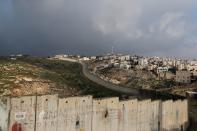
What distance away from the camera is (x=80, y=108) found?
31828 mm

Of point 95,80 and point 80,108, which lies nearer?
point 80,108

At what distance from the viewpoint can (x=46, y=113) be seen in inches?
1168

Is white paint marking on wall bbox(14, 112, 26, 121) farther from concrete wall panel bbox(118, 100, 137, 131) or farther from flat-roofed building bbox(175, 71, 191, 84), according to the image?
flat-roofed building bbox(175, 71, 191, 84)

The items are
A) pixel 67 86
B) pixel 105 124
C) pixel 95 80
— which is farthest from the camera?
pixel 95 80

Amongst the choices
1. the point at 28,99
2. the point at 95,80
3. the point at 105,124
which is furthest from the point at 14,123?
the point at 95,80

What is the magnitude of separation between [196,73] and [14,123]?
12552cm

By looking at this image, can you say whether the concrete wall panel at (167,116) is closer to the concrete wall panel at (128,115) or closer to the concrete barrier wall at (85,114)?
the concrete barrier wall at (85,114)

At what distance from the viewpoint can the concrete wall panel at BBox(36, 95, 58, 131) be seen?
1150 inches

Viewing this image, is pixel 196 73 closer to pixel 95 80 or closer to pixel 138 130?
pixel 95 80

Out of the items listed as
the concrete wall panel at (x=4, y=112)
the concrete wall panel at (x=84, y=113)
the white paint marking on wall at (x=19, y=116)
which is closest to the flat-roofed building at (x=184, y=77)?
the concrete wall panel at (x=84, y=113)

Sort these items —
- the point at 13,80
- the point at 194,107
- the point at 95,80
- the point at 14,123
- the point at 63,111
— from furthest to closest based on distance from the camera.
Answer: the point at 95,80 < the point at 13,80 < the point at 194,107 < the point at 63,111 < the point at 14,123

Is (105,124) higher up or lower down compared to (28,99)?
lower down

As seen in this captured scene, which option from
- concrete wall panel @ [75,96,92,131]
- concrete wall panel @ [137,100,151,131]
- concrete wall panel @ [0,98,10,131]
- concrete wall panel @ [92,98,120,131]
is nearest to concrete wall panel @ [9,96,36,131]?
concrete wall panel @ [0,98,10,131]

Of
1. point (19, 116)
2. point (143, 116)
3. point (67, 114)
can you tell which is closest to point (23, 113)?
point (19, 116)
